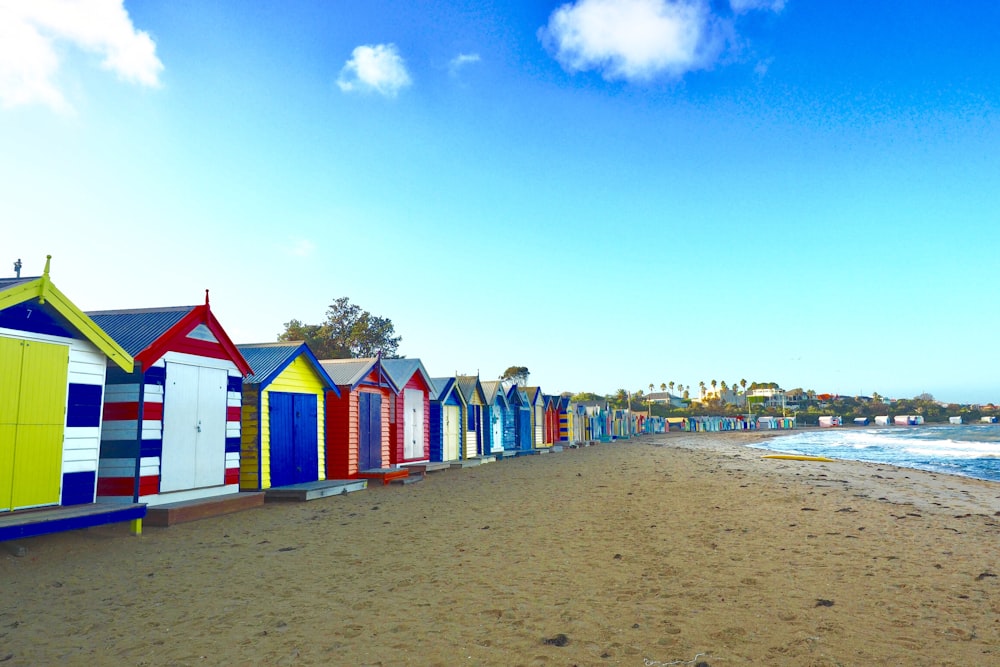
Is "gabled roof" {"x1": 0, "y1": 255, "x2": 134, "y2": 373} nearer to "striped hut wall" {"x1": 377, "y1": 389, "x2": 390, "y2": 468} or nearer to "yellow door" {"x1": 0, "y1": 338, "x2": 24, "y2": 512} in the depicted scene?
"yellow door" {"x1": 0, "y1": 338, "x2": 24, "y2": 512}

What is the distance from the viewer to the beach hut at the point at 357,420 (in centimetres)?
1920

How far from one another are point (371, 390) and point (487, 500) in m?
7.33

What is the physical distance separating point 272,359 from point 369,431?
5194 mm

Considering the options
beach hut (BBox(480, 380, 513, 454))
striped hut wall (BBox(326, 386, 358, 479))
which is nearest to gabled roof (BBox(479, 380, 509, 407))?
beach hut (BBox(480, 380, 513, 454))

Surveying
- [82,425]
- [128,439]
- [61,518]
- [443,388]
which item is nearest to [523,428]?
[443,388]

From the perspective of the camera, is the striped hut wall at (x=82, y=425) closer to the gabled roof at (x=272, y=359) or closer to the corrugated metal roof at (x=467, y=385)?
the gabled roof at (x=272, y=359)

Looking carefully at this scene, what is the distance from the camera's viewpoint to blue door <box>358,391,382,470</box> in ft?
65.9

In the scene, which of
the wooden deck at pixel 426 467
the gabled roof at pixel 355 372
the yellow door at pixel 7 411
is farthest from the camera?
the wooden deck at pixel 426 467

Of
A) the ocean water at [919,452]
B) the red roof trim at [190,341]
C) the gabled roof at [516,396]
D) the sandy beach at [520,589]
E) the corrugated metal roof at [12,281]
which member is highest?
the corrugated metal roof at [12,281]

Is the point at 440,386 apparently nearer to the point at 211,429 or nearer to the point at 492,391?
the point at 492,391

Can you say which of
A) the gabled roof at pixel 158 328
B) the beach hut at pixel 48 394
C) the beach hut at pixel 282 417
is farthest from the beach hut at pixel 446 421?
the beach hut at pixel 48 394

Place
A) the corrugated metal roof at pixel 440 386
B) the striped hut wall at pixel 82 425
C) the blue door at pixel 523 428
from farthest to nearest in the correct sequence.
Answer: the blue door at pixel 523 428 → the corrugated metal roof at pixel 440 386 → the striped hut wall at pixel 82 425

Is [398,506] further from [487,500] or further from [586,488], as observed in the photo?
[586,488]

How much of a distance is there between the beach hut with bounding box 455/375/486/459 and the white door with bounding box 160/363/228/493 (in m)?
16.9
